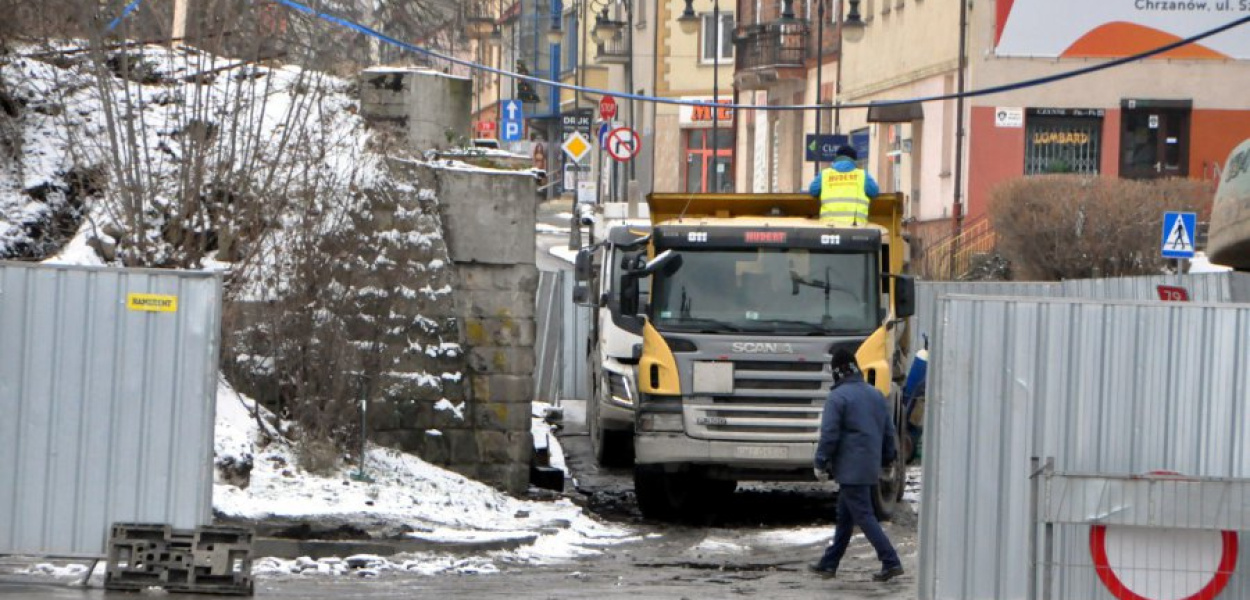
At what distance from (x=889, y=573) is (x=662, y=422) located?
4.04 meters

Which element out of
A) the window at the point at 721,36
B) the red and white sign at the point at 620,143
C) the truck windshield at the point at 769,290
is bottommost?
the truck windshield at the point at 769,290

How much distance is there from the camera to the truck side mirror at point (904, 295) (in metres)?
17.5

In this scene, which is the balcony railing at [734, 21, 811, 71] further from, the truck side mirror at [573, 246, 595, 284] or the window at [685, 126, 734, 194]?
the truck side mirror at [573, 246, 595, 284]

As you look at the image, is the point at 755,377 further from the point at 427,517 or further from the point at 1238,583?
the point at 1238,583

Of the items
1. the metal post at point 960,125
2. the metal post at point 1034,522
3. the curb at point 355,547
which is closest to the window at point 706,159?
the metal post at point 960,125

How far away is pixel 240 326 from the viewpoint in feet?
53.1

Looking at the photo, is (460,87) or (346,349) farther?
(460,87)

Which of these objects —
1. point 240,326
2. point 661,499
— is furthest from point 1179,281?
point 240,326

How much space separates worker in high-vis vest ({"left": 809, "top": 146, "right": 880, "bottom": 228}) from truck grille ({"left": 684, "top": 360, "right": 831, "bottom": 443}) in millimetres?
1389

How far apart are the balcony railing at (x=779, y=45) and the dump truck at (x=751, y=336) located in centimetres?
3845

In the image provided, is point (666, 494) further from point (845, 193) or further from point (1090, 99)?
point (1090, 99)

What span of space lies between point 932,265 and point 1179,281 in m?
23.2

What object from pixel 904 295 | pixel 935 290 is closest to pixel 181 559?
pixel 904 295

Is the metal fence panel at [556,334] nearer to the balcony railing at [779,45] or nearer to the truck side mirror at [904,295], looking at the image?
the truck side mirror at [904,295]
